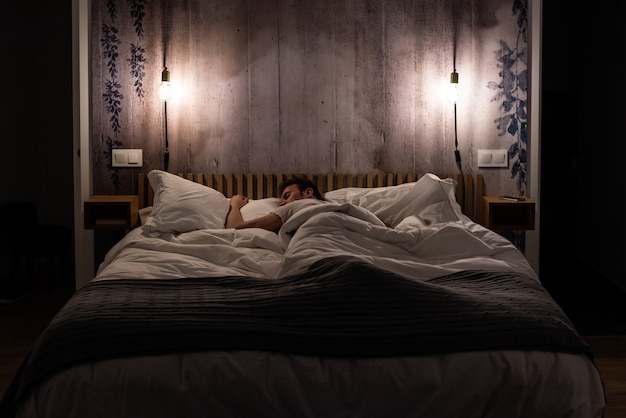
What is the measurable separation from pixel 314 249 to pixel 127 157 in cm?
206

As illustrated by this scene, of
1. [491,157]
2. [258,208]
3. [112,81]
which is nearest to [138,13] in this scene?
[112,81]

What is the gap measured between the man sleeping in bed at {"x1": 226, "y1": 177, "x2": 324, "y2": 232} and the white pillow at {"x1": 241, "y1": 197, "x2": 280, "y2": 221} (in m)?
0.03

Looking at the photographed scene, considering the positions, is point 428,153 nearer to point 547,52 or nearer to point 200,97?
point 200,97

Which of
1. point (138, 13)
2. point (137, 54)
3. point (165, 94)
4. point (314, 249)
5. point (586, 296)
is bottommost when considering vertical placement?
point (586, 296)

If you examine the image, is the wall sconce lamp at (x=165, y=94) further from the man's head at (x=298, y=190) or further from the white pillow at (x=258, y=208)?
the man's head at (x=298, y=190)

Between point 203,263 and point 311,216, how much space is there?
0.55 m

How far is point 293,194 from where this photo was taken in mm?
4066

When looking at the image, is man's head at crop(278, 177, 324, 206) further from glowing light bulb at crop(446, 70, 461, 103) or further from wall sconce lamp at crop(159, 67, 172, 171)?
glowing light bulb at crop(446, 70, 461, 103)

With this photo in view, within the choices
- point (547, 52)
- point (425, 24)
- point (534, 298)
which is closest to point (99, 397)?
point (534, 298)

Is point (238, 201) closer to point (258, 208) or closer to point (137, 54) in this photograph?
point (258, 208)

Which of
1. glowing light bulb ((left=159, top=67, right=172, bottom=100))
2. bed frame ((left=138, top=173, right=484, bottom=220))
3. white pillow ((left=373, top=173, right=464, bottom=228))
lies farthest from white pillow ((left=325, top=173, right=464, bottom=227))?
glowing light bulb ((left=159, top=67, right=172, bottom=100))

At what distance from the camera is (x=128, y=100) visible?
14.9ft

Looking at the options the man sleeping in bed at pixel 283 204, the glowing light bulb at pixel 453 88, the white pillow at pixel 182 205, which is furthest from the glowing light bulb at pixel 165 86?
the glowing light bulb at pixel 453 88

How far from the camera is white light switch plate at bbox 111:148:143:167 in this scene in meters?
4.57
